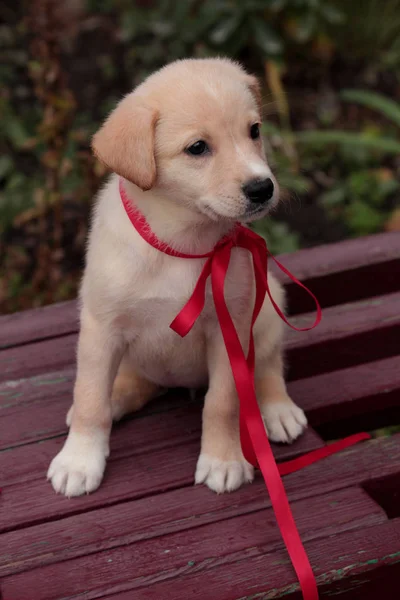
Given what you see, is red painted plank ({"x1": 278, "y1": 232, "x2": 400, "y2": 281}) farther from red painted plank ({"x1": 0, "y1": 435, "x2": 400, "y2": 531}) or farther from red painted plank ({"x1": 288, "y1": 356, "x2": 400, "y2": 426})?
red painted plank ({"x1": 0, "y1": 435, "x2": 400, "y2": 531})

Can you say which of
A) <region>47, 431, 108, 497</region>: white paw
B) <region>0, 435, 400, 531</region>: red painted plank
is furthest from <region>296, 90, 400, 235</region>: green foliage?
<region>47, 431, 108, 497</region>: white paw

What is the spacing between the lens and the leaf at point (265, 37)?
4840 millimetres

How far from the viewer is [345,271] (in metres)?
3.13

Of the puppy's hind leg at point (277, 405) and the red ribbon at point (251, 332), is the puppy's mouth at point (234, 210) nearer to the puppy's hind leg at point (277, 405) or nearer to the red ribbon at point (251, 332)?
the red ribbon at point (251, 332)

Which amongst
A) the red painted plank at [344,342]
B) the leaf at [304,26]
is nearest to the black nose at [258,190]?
the red painted plank at [344,342]

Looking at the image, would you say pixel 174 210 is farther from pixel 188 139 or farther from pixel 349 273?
pixel 349 273

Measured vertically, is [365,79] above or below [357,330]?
below

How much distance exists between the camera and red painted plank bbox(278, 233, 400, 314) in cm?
313

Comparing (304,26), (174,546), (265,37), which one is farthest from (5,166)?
(174,546)

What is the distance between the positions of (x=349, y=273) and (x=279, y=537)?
1378 mm

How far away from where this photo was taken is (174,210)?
204 centimetres

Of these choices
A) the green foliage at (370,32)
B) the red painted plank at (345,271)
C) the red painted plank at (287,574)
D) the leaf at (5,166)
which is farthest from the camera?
the green foliage at (370,32)

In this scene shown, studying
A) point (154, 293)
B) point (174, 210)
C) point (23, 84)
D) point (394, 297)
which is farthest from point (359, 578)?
point (23, 84)

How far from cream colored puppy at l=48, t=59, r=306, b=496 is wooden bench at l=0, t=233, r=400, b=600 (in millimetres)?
92
